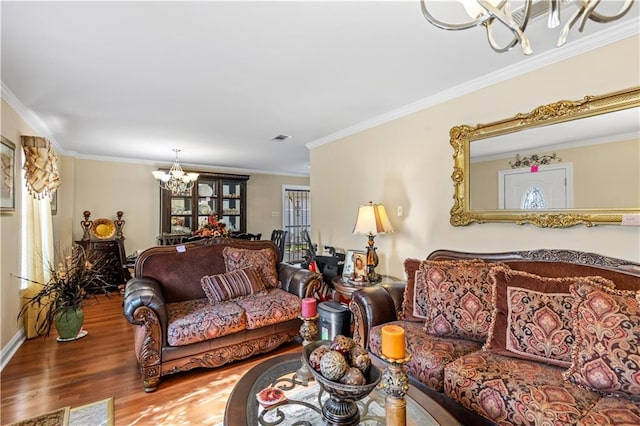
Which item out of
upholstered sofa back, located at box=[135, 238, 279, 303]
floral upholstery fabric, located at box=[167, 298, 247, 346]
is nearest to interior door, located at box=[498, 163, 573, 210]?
floral upholstery fabric, located at box=[167, 298, 247, 346]

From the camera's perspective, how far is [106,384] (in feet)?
7.22

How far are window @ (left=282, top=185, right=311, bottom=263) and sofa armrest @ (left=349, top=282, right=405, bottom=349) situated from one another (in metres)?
4.98

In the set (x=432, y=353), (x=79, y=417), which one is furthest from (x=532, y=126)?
(x=79, y=417)

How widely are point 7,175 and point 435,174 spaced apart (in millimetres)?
3812

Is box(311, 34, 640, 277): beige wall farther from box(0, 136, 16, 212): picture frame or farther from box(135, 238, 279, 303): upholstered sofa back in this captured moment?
box(0, 136, 16, 212): picture frame

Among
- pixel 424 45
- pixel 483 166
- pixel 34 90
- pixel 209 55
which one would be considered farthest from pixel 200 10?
pixel 483 166

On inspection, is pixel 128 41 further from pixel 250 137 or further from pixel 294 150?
pixel 294 150

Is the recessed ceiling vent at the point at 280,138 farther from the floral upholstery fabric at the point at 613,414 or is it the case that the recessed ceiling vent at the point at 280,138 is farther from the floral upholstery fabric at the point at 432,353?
the floral upholstery fabric at the point at 613,414

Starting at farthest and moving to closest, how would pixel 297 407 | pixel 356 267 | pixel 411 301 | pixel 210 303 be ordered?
pixel 356 267 < pixel 210 303 < pixel 411 301 < pixel 297 407

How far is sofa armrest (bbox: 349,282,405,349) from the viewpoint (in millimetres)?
2209

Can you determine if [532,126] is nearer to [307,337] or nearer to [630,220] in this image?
[630,220]

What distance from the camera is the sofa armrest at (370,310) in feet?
7.25

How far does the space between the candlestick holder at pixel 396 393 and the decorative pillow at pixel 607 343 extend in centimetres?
100

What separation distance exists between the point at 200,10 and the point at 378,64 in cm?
125
